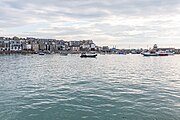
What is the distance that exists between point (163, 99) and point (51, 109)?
35.1ft

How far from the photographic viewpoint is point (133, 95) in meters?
22.8

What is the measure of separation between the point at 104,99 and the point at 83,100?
2045 mm

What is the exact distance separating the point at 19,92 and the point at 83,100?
8.13 meters

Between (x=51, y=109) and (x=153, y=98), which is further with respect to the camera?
(x=153, y=98)

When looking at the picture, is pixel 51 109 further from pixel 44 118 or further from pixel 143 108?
pixel 143 108

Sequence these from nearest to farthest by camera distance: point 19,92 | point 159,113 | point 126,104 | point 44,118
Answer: point 44,118 → point 159,113 → point 126,104 → point 19,92

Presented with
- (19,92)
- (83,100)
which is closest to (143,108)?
(83,100)

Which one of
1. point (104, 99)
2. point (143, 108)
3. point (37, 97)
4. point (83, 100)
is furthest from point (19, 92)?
point (143, 108)

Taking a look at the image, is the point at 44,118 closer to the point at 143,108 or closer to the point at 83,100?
the point at 83,100

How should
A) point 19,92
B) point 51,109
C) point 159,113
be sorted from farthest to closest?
point 19,92 < point 51,109 < point 159,113

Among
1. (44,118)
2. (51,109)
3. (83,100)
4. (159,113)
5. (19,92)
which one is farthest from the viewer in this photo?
(19,92)

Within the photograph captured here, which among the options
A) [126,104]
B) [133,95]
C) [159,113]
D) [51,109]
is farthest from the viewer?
[133,95]

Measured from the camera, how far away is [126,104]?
19.1 m

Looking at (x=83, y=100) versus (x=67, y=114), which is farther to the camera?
(x=83, y=100)
